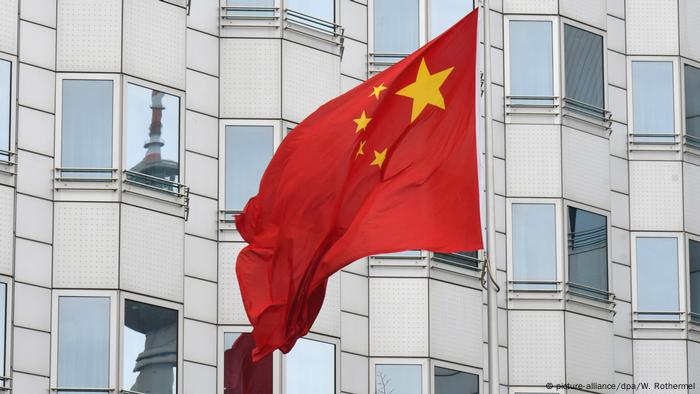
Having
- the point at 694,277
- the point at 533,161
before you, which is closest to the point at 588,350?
the point at 694,277

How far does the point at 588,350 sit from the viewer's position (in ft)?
143

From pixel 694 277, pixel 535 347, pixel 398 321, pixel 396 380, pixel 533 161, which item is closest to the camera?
pixel 396 380

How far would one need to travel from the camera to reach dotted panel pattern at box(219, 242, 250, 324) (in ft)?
131

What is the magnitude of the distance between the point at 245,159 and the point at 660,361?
9.81 m

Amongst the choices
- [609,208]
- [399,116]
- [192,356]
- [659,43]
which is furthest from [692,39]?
[399,116]

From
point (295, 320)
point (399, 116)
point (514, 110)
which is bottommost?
point (295, 320)

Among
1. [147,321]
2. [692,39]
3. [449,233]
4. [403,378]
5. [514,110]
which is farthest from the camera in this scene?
[692,39]

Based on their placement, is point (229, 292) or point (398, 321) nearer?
point (229, 292)

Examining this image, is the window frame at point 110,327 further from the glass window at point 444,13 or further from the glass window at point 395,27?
the glass window at point 444,13

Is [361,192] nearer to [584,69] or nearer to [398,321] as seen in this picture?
[398,321]

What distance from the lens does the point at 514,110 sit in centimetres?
4422

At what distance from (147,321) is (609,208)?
1101cm

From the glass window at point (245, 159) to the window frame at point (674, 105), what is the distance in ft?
29.4

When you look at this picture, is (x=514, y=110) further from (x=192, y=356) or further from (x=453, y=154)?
(x=453, y=154)
